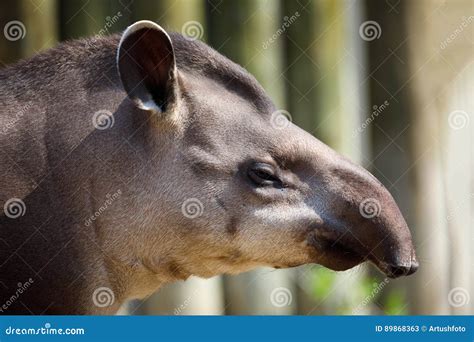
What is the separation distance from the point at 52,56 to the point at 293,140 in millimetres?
1607

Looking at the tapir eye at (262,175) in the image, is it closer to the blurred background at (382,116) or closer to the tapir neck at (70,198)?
the tapir neck at (70,198)

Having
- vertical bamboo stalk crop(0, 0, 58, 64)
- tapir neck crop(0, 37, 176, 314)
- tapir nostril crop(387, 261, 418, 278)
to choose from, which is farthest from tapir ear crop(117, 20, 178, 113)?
vertical bamboo stalk crop(0, 0, 58, 64)

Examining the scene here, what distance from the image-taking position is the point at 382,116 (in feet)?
45.4

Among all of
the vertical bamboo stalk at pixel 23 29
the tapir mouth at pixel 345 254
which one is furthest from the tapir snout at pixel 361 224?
the vertical bamboo stalk at pixel 23 29

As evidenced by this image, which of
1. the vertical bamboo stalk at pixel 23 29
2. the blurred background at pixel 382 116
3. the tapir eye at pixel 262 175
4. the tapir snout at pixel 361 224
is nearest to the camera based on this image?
the tapir snout at pixel 361 224

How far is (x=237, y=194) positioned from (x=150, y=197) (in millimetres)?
526

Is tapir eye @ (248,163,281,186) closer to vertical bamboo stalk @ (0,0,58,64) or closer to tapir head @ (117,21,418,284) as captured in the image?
tapir head @ (117,21,418,284)

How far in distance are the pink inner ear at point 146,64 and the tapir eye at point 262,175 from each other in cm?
67

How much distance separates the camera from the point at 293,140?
7152mm

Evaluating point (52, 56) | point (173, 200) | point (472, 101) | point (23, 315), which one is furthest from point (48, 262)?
point (472, 101)

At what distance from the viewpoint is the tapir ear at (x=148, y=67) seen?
22.7ft

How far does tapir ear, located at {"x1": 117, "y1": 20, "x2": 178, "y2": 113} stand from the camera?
22.7 feet

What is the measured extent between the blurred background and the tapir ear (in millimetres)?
5852

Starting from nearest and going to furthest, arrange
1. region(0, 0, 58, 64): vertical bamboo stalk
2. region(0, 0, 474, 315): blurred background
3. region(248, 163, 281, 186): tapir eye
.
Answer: region(248, 163, 281, 186): tapir eye < region(0, 0, 58, 64): vertical bamboo stalk < region(0, 0, 474, 315): blurred background
